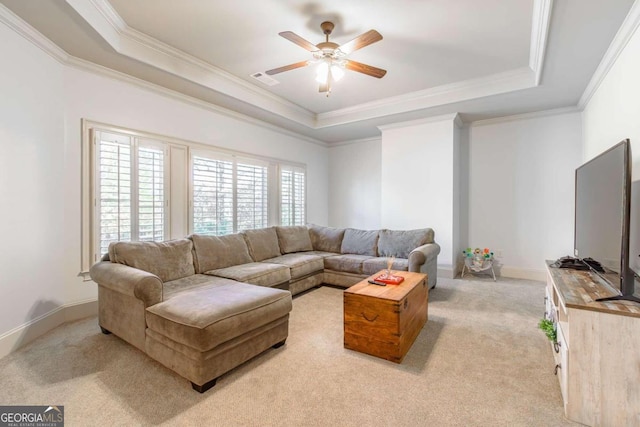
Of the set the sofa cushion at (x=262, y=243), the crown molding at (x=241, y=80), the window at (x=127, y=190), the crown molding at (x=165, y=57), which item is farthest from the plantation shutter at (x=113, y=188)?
the sofa cushion at (x=262, y=243)

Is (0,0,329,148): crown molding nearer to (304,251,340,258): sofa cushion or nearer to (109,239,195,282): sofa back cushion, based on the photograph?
(109,239,195,282): sofa back cushion

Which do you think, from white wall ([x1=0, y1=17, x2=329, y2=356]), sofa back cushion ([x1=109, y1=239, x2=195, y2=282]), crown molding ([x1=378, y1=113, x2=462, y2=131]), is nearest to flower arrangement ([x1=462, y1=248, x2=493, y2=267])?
crown molding ([x1=378, y1=113, x2=462, y2=131])

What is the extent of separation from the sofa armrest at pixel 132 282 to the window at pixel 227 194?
5.28ft

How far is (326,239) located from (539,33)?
3604 millimetres

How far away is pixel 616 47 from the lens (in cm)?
260

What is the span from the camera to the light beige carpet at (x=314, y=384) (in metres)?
1.66

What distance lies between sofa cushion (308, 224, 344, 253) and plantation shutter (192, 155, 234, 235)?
139 centimetres

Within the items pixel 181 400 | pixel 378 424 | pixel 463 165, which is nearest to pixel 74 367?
pixel 181 400

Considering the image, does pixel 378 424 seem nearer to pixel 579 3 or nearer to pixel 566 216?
pixel 579 3

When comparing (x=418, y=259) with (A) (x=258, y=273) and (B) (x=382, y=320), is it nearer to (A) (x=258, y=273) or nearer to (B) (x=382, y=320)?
(B) (x=382, y=320)

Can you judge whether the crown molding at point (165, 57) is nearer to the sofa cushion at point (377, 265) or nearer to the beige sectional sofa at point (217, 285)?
the beige sectional sofa at point (217, 285)

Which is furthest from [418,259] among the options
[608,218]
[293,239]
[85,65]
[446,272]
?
[85,65]

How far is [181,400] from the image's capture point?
1.80 m

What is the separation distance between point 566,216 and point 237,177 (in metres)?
5.14
